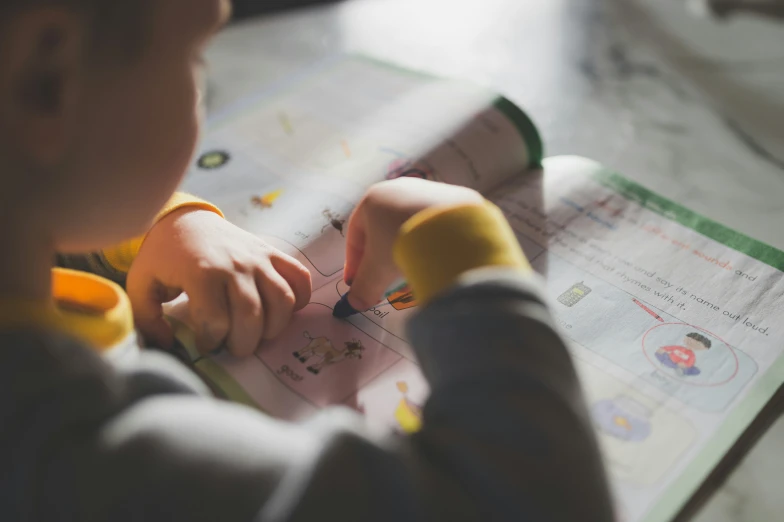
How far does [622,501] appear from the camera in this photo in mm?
371

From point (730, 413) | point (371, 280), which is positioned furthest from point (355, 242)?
point (730, 413)

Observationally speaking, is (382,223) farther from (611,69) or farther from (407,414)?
(611,69)

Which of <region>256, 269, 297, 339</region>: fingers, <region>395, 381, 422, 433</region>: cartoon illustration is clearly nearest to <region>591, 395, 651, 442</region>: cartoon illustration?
<region>395, 381, 422, 433</region>: cartoon illustration

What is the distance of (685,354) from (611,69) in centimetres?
49

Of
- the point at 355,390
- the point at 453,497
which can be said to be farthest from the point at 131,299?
the point at 453,497

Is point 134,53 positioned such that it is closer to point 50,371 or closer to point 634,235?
point 50,371

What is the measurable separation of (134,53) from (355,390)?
0.23 m

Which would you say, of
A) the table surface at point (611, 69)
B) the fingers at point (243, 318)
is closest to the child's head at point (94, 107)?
the fingers at point (243, 318)

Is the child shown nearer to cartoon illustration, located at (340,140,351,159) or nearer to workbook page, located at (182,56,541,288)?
workbook page, located at (182,56,541,288)

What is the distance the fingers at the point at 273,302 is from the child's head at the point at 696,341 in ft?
0.87

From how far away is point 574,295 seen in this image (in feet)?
1.66

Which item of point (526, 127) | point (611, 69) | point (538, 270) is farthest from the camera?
point (611, 69)

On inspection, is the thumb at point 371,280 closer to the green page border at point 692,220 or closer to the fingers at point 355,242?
the fingers at point 355,242

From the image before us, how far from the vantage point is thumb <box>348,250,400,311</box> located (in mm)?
454
